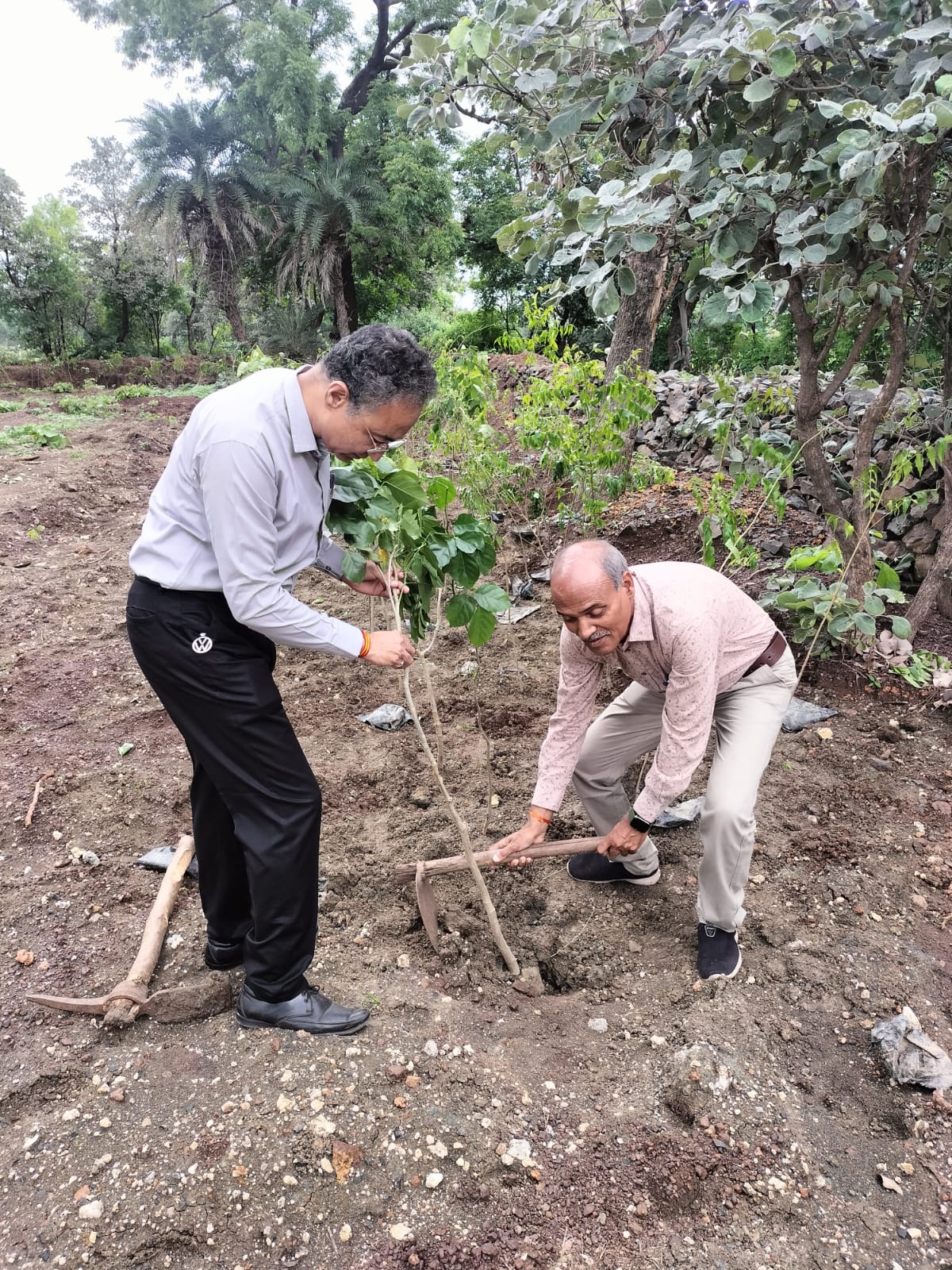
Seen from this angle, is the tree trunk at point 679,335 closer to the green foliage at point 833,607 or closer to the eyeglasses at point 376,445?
the green foliage at point 833,607

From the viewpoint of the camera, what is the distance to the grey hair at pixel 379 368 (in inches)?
68.3

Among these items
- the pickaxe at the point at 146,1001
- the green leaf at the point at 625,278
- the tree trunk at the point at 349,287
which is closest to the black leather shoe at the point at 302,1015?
the pickaxe at the point at 146,1001

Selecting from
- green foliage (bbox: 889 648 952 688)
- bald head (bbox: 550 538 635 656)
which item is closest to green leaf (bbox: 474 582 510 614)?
bald head (bbox: 550 538 635 656)

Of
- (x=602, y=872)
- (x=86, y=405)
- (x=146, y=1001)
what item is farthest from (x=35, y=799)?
(x=86, y=405)

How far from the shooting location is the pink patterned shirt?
7.09 feet

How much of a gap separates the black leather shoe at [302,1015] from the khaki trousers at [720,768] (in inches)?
41.8

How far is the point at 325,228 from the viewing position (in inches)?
721

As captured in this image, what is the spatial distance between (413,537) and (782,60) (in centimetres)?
169

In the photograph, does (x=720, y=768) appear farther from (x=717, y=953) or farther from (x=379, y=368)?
(x=379, y=368)

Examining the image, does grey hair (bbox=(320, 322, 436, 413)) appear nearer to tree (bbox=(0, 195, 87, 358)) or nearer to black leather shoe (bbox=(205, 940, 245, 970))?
black leather shoe (bbox=(205, 940, 245, 970))

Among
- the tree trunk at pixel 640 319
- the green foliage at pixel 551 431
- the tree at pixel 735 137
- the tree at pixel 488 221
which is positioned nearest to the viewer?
the tree at pixel 735 137

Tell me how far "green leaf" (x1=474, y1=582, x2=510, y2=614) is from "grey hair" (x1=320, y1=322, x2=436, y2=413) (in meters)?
0.62

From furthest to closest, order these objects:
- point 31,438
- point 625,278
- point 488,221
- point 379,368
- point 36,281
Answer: point 36,281
point 488,221
point 31,438
point 625,278
point 379,368

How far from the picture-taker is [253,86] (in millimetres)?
18391
